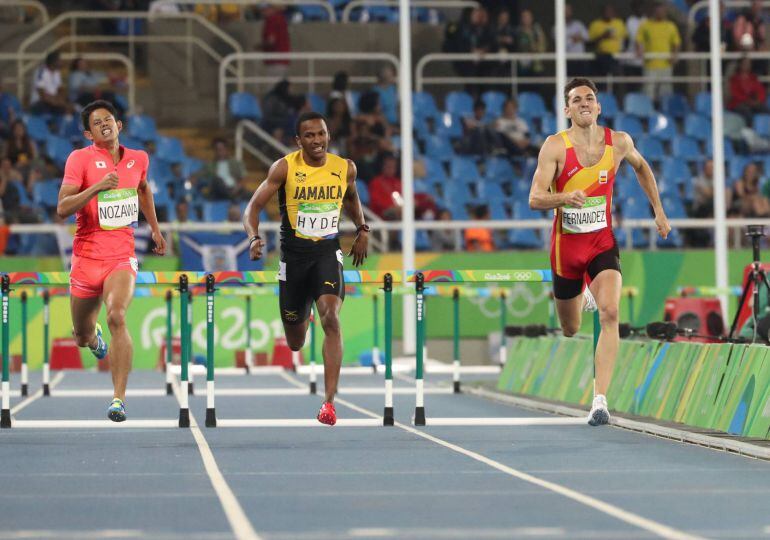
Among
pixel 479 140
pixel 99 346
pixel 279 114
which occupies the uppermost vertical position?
pixel 279 114

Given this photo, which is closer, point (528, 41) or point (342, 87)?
point (342, 87)

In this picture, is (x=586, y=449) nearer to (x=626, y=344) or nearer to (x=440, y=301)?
(x=626, y=344)

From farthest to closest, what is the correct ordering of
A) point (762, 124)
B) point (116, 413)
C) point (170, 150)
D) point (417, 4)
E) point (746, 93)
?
point (417, 4), point (746, 93), point (762, 124), point (170, 150), point (116, 413)

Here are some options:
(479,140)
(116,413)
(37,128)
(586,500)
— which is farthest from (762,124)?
(586,500)

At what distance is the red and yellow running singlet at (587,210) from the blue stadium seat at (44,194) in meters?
13.5

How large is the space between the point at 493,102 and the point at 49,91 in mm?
6868

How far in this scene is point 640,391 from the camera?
1270cm

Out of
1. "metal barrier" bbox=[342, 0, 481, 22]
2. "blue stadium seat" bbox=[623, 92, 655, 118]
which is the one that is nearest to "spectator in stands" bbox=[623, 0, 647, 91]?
"blue stadium seat" bbox=[623, 92, 655, 118]

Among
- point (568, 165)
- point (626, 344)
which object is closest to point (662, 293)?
point (626, 344)

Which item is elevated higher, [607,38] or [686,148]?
[607,38]

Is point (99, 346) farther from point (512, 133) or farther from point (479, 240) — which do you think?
point (512, 133)

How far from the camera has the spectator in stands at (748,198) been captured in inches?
966

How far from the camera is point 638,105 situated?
27.3 m

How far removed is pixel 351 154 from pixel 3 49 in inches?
248
